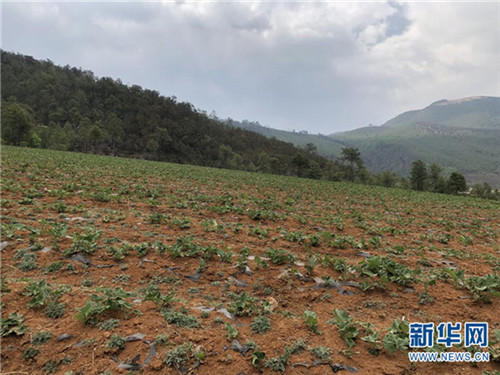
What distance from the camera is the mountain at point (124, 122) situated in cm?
8921

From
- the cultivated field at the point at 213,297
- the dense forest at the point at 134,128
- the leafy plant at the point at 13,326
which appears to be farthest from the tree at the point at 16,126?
the leafy plant at the point at 13,326

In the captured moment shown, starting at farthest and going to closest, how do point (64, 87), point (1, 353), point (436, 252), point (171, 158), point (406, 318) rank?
point (64, 87) → point (171, 158) → point (436, 252) → point (406, 318) → point (1, 353)

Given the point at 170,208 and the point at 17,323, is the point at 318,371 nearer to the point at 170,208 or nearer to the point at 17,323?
the point at 17,323

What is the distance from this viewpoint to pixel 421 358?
3.30 metres

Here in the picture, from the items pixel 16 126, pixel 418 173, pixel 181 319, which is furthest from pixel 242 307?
pixel 16 126

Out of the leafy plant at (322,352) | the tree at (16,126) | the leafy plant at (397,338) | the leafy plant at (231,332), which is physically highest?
the tree at (16,126)

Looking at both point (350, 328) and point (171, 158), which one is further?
point (171, 158)

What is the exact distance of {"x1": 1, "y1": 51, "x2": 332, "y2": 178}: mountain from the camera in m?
89.2

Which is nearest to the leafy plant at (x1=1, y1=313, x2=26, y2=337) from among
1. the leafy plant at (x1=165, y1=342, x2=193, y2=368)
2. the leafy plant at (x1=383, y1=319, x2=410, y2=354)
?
the leafy plant at (x1=165, y1=342, x2=193, y2=368)

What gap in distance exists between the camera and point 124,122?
369 feet

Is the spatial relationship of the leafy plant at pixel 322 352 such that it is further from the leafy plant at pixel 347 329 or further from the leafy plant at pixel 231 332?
the leafy plant at pixel 231 332

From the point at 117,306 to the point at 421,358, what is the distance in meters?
4.21

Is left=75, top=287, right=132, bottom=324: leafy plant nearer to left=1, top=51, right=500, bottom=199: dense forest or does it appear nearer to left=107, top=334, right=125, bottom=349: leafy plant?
left=107, top=334, right=125, bottom=349: leafy plant

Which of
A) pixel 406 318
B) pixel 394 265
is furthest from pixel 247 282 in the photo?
pixel 394 265
